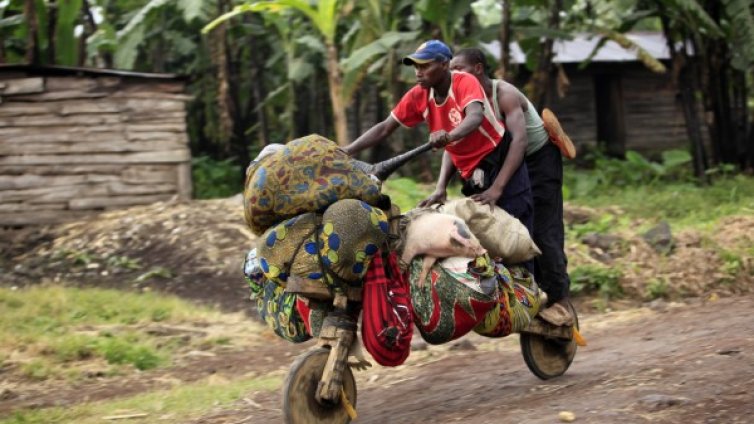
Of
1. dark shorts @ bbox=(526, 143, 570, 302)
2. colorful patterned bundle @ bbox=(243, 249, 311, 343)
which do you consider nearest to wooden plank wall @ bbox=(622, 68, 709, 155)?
dark shorts @ bbox=(526, 143, 570, 302)

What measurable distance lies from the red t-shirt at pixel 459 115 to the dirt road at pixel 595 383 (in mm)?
1236

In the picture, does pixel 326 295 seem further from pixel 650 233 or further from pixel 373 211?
pixel 650 233

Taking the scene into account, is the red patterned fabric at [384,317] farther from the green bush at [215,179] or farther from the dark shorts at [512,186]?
the green bush at [215,179]

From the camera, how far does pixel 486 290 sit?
4.80 meters

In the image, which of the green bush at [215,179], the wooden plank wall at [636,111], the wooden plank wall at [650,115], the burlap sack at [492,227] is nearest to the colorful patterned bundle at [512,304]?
the burlap sack at [492,227]

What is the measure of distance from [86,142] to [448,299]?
355 inches

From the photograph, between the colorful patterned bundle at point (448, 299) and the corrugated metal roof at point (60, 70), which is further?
the corrugated metal roof at point (60, 70)

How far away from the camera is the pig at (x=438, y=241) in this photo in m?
4.74

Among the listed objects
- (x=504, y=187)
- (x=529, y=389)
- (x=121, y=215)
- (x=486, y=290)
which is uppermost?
(x=504, y=187)

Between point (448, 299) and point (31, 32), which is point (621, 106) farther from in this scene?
point (448, 299)

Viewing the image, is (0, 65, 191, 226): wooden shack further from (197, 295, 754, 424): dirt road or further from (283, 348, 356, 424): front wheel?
(283, 348, 356, 424): front wheel

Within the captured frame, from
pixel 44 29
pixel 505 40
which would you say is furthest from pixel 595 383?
pixel 44 29

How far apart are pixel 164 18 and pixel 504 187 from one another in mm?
13050

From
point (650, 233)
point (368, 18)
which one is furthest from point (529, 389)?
point (368, 18)
